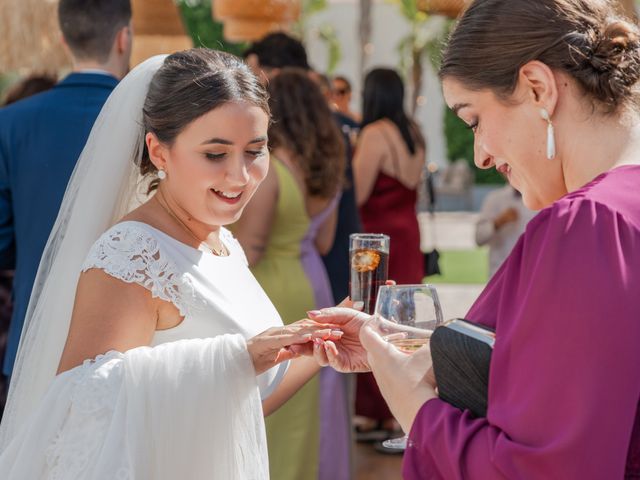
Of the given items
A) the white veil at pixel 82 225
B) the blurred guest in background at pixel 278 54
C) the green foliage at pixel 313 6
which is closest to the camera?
the white veil at pixel 82 225

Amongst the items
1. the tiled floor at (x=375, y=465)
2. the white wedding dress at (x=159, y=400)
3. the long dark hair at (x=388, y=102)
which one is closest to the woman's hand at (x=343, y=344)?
the white wedding dress at (x=159, y=400)

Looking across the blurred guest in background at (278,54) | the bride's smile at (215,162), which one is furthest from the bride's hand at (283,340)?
the blurred guest in background at (278,54)

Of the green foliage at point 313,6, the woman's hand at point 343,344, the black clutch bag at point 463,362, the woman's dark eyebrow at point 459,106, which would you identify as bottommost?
the woman's hand at point 343,344

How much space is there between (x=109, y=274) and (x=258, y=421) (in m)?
0.55

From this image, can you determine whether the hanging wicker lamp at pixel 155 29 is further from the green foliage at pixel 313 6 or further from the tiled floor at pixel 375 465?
the green foliage at pixel 313 6

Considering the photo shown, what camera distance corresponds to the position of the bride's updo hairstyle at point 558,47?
1816 millimetres

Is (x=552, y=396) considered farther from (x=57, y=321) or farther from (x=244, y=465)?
(x=57, y=321)

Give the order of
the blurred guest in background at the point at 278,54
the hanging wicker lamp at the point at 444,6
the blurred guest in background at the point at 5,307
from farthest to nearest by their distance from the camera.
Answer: the hanging wicker lamp at the point at 444,6
the blurred guest in background at the point at 278,54
the blurred guest in background at the point at 5,307

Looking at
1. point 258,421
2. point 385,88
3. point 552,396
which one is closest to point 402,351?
point 552,396

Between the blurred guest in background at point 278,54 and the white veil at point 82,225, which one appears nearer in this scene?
the white veil at point 82,225

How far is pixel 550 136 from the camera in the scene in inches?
72.6

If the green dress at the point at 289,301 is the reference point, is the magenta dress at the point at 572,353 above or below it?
above

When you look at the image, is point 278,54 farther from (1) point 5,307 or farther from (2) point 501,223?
(1) point 5,307

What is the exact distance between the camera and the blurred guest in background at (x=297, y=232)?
4883 millimetres
